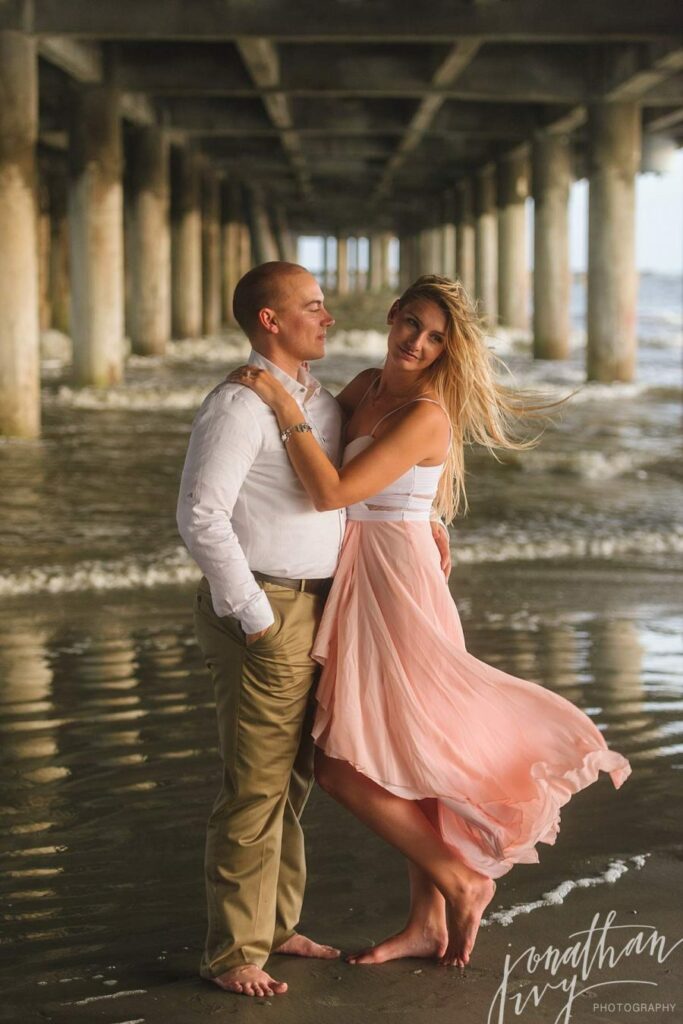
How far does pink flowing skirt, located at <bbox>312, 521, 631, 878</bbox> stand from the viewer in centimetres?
306

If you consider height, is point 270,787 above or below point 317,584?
below

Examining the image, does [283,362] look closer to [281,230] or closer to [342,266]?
[281,230]

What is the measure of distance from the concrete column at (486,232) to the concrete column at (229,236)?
7488 mm

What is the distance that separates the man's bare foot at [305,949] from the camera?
319 centimetres

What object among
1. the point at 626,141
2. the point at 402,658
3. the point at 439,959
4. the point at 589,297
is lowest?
the point at 439,959

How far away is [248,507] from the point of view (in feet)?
10.2

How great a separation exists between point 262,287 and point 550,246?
74.9 feet

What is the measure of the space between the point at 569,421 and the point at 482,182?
713 inches

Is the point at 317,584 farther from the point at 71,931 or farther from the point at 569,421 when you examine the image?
the point at 569,421

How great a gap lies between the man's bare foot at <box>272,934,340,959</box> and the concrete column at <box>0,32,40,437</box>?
11.0 metres

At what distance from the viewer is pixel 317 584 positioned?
3170 millimetres

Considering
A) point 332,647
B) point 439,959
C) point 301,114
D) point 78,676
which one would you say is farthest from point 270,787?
point 301,114

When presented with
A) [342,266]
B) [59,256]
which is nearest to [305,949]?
[59,256]

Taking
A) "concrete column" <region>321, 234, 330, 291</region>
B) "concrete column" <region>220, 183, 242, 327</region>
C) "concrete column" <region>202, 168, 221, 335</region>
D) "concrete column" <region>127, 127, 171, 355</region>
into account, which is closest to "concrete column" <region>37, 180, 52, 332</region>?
"concrete column" <region>202, 168, 221, 335</region>
